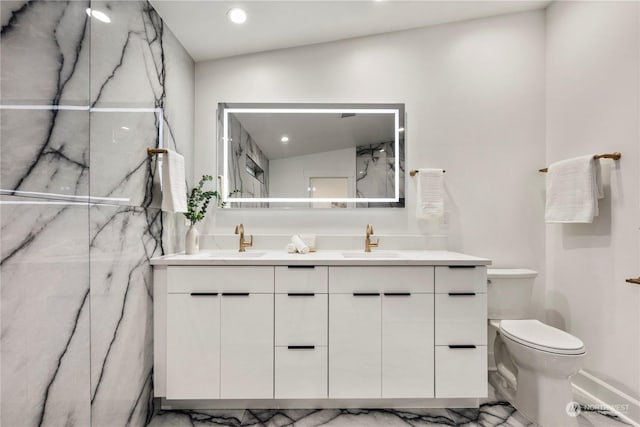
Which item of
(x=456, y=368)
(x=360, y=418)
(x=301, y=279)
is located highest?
(x=301, y=279)

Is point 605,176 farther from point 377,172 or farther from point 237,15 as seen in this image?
point 237,15

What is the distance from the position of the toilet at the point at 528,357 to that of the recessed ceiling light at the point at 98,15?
2.50 m

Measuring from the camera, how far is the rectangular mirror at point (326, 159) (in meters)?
2.13

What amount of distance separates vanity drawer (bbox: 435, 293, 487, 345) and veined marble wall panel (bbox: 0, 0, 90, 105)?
192cm

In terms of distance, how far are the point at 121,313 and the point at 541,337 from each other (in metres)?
2.15

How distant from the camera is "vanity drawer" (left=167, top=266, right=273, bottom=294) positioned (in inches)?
61.4

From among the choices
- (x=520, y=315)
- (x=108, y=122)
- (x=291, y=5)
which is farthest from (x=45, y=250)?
(x=520, y=315)

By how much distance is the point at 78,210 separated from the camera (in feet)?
3.67

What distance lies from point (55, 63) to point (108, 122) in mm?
302

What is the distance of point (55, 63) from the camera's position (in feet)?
3.34

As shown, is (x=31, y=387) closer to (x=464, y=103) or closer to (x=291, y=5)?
(x=291, y=5)

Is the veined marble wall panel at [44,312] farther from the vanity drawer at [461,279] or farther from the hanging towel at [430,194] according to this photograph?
the hanging towel at [430,194]

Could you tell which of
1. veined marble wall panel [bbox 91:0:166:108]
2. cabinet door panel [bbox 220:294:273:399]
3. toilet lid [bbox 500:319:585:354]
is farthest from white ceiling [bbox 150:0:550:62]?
toilet lid [bbox 500:319:585:354]

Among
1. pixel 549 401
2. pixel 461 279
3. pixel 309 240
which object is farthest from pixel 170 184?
pixel 549 401
